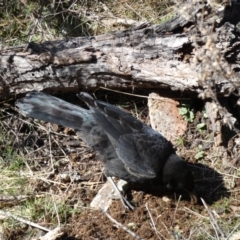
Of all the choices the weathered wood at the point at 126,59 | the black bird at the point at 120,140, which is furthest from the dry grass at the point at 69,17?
the black bird at the point at 120,140

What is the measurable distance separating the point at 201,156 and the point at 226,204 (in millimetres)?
654

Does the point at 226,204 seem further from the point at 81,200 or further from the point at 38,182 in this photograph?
the point at 38,182

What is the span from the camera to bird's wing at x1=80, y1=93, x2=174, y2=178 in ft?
18.3

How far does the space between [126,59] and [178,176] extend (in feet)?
4.07

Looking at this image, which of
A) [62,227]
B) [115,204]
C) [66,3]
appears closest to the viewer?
[62,227]

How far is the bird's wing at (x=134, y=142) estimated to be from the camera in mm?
5566

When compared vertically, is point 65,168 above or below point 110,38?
below

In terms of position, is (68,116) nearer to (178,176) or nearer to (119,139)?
(119,139)

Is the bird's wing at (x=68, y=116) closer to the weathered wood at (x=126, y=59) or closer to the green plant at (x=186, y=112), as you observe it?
the weathered wood at (x=126, y=59)

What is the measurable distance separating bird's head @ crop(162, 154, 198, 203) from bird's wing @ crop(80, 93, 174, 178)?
63 millimetres

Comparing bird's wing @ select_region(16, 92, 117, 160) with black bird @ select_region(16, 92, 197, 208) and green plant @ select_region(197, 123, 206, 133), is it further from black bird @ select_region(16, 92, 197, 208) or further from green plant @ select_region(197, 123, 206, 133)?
green plant @ select_region(197, 123, 206, 133)

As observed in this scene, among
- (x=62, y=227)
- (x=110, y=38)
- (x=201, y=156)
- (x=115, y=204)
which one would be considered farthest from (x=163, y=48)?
(x=62, y=227)

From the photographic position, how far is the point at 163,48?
18.5ft

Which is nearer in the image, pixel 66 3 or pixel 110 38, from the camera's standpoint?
pixel 110 38
